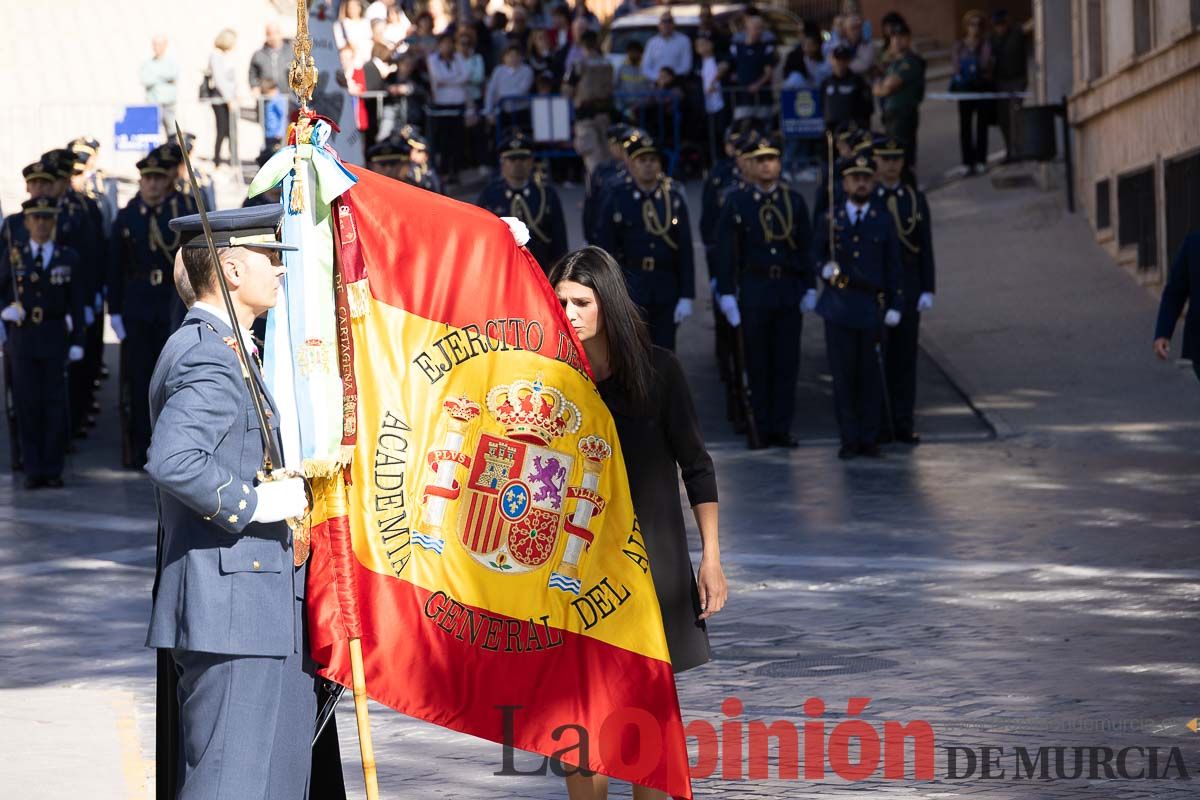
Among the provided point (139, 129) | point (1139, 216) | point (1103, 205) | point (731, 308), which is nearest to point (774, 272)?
point (731, 308)

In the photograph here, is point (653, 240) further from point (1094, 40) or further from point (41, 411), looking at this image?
point (1094, 40)

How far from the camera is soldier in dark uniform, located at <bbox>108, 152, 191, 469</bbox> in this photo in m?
14.7

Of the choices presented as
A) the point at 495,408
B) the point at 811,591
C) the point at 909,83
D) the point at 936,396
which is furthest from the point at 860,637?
the point at 909,83

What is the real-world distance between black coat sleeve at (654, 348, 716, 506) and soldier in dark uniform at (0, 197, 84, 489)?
9.32 metres

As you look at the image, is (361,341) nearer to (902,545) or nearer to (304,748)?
(304,748)

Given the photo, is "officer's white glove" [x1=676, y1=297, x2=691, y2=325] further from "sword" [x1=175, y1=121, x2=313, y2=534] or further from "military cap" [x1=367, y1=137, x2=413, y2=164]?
"sword" [x1=175, y1=121, x2=313, y2=534]

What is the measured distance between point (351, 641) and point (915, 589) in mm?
4996

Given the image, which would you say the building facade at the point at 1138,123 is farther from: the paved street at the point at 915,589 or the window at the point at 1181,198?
the paved street at the point at 915,589

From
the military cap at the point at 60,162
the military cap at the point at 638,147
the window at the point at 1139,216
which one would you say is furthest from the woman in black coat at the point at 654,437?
the window at the point at 1139,216

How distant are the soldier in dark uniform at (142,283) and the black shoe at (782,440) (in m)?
4.52

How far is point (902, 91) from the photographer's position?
24406 mm

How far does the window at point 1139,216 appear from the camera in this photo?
1911 centimetres

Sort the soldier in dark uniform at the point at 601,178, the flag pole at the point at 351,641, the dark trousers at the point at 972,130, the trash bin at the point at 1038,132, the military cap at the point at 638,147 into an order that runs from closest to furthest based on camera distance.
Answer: the flag pole at the point at 351,641 → the military cap at the point at 638,147 → the soldier in dark uniform at the point at 601,178 → the trash bin at the point at 1038,132 → the dark trousers at the point at 972,130

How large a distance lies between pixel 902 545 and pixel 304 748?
6.15 m
